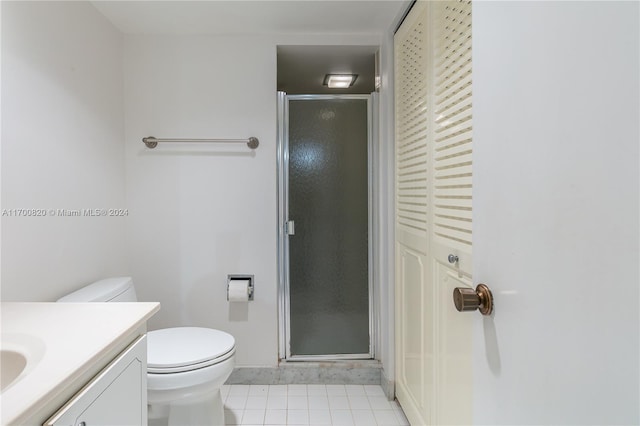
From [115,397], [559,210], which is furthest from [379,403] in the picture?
[559,210]

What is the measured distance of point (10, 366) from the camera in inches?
33.1

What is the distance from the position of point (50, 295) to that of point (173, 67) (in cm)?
142

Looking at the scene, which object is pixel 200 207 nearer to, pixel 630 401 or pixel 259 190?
pixel 259 190

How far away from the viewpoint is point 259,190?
2150mm

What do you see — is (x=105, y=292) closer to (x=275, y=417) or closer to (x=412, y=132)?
(x=275, y=417)

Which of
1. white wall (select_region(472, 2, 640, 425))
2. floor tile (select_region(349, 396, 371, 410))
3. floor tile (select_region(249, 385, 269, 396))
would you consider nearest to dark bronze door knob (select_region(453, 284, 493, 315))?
white wall (select_region(472, 2, 640, 425))

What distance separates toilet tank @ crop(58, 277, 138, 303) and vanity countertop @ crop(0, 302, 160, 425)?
354mm

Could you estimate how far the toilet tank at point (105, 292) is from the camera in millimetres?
1492

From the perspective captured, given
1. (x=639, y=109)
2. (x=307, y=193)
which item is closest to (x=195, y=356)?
(x=307, y=193)

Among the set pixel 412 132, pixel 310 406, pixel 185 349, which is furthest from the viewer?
pixel 310 406

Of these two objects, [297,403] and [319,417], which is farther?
[297,403]

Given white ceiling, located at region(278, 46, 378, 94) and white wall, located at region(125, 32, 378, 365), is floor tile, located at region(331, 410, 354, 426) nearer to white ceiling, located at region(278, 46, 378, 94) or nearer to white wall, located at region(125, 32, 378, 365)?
white wall, located at region(125, 32, 378, 365)

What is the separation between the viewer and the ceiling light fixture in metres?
2.78

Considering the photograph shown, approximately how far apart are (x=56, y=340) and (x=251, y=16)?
1.75 metres
